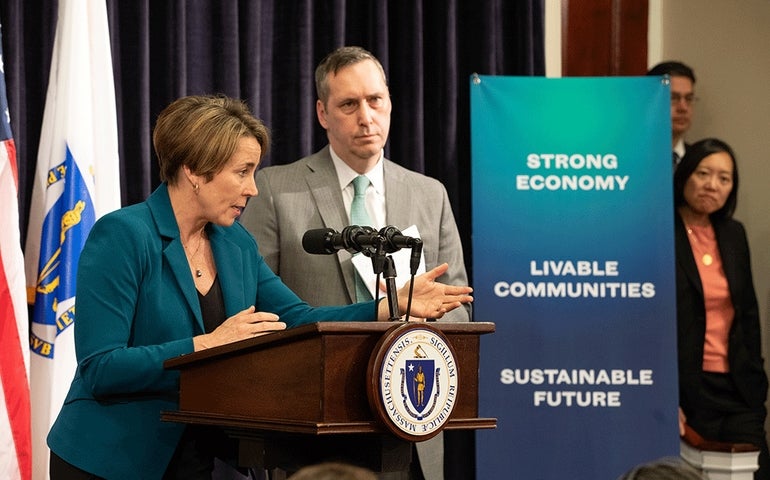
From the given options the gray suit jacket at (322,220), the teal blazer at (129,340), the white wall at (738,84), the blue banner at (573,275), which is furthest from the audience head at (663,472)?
the white wall at (738,84)

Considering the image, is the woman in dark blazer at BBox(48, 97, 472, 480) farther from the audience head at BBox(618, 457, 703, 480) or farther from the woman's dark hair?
the woman's dark hair

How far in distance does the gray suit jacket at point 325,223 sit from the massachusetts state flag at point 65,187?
23.0 inches

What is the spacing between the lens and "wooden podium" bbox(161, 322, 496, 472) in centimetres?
214

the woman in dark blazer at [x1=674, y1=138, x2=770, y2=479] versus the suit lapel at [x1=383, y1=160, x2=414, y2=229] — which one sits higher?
the suit lapel at [x1=383, y1=160, x2=414, y2=229]

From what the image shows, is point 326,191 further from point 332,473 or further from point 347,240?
point 332,473

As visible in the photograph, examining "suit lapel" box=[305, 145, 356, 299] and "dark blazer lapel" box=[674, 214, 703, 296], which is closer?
"suit lapel" box=[305, 145, 356, 299]

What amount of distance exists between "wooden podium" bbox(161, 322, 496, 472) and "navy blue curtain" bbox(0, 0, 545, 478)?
2089 mm

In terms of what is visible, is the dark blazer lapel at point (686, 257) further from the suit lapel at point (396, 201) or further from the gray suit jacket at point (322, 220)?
the suit lapel at point (396, 201)

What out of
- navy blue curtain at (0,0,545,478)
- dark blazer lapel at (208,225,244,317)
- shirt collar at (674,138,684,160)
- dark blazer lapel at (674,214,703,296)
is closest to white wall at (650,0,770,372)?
shirt collar at (674,138,684,160)

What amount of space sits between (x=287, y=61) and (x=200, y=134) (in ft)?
7.01

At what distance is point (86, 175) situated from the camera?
398 cm

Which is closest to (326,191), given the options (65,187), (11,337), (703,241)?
(65,187)

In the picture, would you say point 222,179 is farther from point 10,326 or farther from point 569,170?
point 569,170

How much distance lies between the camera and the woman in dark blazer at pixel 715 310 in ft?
15.6
